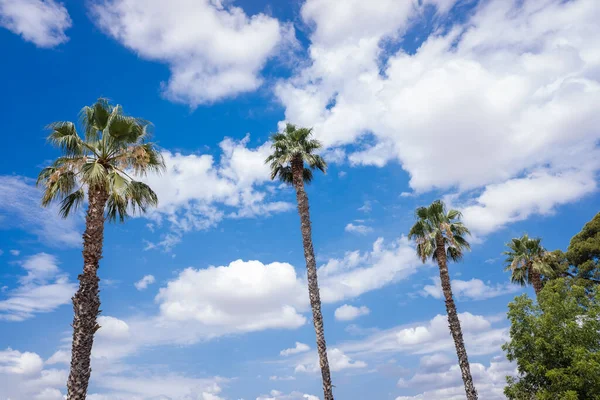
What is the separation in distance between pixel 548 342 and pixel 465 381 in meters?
5.54

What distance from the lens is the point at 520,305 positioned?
25.2 m

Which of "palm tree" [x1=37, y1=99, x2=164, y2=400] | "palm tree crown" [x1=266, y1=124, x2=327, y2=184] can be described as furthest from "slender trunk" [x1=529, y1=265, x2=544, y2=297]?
"palm tree" [x1=37, y1=99, x2=164, y2=400]

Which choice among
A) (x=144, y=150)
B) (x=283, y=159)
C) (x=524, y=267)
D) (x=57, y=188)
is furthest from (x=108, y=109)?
(x=524, y=267)

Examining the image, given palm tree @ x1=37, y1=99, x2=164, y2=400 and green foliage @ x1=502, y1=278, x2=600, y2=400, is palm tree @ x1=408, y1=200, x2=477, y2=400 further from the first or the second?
palm tree @ x1=37, y1=99, x2=164, y2=400

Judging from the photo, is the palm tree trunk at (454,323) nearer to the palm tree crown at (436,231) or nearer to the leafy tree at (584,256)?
the palm tree crown at (436,231)

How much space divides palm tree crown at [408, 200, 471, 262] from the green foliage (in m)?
6.55

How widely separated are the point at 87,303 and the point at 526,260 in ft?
116

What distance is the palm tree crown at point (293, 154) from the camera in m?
29.3

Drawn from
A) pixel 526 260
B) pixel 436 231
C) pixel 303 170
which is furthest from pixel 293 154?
pixel 526 260

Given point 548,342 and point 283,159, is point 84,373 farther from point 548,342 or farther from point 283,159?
point 548,342

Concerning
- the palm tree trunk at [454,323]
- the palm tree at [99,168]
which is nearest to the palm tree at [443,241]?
the palm tree trunk at [454,323]

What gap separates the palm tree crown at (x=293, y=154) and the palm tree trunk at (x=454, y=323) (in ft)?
31.4

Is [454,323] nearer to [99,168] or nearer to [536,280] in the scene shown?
[536,280]

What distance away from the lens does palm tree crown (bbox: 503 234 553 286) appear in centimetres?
3834
